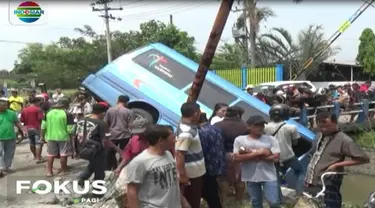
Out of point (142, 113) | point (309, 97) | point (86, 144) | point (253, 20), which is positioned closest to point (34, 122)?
point (142, 113)

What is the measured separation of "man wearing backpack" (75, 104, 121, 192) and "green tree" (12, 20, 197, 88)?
20.4m

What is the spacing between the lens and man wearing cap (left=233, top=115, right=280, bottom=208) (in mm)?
5156

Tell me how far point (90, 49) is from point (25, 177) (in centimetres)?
3070

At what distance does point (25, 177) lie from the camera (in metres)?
8.05

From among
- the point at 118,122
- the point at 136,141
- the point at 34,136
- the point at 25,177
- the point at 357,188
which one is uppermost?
the point at 136,141

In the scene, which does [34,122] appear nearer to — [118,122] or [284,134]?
[118,122]

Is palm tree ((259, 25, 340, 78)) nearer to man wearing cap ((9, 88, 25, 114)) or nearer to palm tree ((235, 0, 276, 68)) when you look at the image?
palm tree ((235, 0, 276, 68))

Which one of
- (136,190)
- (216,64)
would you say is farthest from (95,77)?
(216,64)

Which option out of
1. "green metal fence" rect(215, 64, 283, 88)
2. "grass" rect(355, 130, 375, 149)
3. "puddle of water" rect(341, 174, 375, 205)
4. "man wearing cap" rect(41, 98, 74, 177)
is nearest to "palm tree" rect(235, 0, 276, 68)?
"green metal fence" rect(215, 64, 283, 88)

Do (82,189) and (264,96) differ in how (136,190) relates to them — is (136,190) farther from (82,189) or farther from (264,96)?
(264,96)

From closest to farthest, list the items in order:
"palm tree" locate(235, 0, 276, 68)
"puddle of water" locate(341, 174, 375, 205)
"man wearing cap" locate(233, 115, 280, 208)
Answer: "man wearing cap" locate(233, 115, 280, 208), "puddle of water" locate(341, 174, 375, 205), "palm tree" locate(235, 0, 276, 68)

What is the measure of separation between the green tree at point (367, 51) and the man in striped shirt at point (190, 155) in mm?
27074

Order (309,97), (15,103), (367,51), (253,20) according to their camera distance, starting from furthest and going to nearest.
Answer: (367,51), (253,20), (15,103), (309,97)

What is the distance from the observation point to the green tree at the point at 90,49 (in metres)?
32.4
